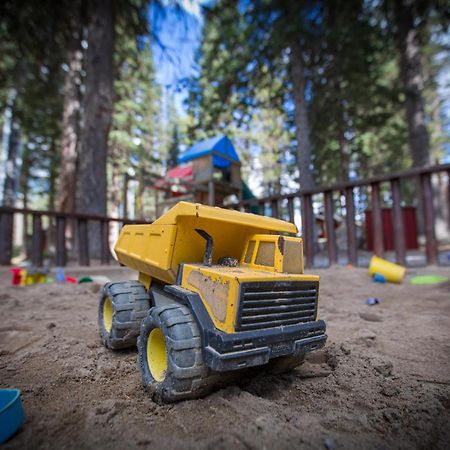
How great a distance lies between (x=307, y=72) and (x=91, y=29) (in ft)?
23.4

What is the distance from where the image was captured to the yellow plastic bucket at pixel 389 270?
165 inches

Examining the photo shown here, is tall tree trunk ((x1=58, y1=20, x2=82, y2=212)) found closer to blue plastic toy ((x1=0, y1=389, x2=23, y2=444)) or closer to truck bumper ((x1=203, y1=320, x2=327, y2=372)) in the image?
blue plastic toy ((x1=0, y1=389, x2=23, y2=444))

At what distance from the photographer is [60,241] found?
Answer: 609cm

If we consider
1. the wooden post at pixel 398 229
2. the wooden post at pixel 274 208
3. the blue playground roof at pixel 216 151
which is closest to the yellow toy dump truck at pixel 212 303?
the wooden post at pixel 398 229

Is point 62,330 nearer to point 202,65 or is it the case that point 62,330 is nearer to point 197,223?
point 197,223

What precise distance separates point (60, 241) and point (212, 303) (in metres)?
5.64

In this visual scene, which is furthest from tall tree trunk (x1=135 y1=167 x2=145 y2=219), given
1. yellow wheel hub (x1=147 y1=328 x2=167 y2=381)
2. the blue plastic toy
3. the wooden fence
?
the blue plastic toy

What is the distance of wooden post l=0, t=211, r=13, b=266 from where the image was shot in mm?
5453

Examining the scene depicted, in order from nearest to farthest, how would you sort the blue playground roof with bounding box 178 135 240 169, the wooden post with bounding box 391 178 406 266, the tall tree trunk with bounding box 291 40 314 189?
the wooden post with bounding box 391 178 406 266 < the blue playground roof with bounding box 178 135 240 169 < the tall tree trunk with bounding box 291 40 314 189

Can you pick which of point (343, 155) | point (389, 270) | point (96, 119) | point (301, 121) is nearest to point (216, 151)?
point (301, 121)

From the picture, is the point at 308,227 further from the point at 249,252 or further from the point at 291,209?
the point at 249,252

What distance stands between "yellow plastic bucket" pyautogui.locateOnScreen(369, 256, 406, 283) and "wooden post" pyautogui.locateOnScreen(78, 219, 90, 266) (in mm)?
5538

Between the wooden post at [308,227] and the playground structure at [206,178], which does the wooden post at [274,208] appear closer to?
the wooden post at [308,227]

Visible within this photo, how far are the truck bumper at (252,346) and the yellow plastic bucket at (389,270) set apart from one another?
3.21 metres
